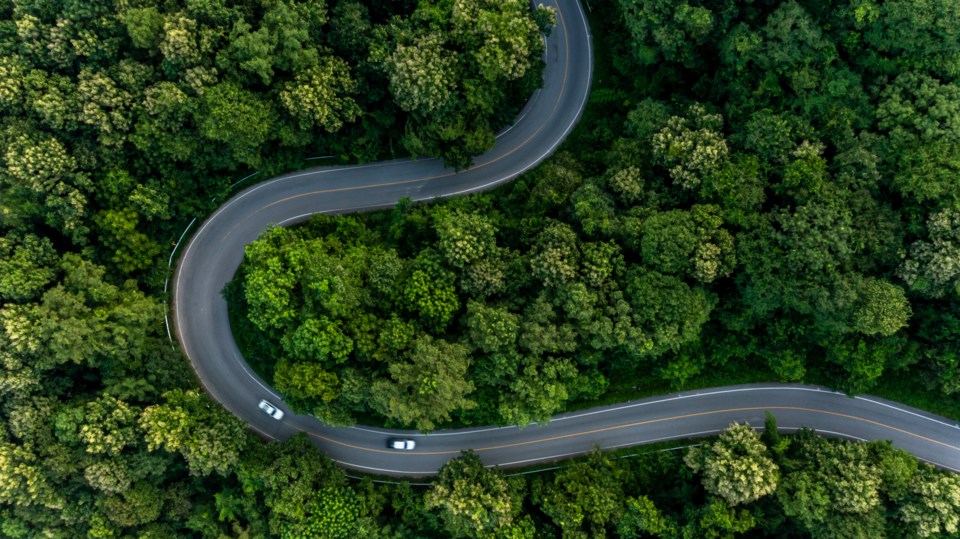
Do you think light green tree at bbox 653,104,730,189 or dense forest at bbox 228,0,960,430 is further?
light green tree at bbox 653,104,730,189

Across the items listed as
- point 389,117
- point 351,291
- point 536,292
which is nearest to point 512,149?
point 389,117

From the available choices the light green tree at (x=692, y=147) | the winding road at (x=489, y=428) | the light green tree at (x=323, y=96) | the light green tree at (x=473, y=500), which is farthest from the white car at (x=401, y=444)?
the light green tree at (x=692, y=147)

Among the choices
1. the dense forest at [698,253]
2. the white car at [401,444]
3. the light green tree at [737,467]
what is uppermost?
the dense forest at [698,253]

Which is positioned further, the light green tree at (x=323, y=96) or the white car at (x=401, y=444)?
the white car at (x=401, y=444)

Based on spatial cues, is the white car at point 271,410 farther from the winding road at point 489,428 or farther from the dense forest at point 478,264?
the dense forest at point 478,264

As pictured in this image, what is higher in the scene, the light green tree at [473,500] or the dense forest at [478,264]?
the dense forest at [478,264]

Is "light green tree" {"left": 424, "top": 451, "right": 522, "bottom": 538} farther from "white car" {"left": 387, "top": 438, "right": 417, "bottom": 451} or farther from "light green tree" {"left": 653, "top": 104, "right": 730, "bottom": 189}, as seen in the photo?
"light green tree" {"left": 653, "top": 104, "right": 730, "bottom": 189}

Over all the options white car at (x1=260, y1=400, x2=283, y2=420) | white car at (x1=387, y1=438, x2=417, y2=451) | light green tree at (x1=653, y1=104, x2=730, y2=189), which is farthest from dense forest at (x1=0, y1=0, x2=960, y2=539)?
white car at (x1=387, y1=438, x2=417, y2=451)
